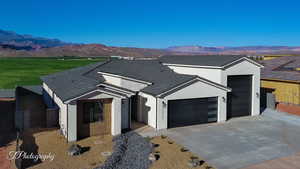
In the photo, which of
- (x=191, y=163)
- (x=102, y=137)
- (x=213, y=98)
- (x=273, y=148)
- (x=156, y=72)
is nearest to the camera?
(x=191, y=163)

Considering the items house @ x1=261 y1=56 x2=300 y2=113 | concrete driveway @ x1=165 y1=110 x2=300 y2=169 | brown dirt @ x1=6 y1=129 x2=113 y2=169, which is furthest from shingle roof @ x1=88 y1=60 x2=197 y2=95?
house @ x1=261 y1=56 x2=300 y2=113

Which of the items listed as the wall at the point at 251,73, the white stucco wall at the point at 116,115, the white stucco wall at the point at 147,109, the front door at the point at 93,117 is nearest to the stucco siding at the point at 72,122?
the front door at the point at 93,117

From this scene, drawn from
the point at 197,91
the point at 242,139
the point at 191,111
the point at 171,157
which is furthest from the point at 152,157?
the point at 197,91

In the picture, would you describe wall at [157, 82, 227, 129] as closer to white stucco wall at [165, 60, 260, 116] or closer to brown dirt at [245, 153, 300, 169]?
white stucco wall at [165, 60, 260, 116]

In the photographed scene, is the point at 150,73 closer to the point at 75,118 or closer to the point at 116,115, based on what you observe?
the point at 116,115

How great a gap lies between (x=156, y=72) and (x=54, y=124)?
1006cm

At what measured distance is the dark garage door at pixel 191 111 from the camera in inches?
761

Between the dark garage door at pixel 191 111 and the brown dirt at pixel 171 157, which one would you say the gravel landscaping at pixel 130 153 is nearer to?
the brown dirt at pixel 171 157

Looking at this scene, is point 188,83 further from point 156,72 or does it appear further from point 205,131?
point 156,72

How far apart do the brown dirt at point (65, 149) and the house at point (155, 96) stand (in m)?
0.64

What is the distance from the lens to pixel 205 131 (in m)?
18.5

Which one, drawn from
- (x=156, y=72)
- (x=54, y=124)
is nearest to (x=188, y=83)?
(x=156, y=72)

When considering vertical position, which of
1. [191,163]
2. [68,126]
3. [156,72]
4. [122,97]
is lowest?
[191,163]

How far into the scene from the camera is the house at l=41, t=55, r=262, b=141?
16.7 meters
